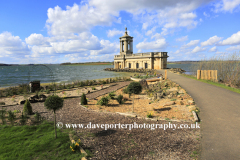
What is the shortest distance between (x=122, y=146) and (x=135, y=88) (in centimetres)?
540

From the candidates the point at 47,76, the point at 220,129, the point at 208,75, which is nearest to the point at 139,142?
the point at 220,129

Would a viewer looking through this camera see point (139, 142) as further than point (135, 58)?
No

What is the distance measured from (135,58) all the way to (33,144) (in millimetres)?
52676

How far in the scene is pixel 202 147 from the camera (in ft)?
16.3

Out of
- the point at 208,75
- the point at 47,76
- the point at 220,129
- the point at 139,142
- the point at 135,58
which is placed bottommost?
the point at 139,142

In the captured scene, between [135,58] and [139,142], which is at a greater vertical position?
[135,58]

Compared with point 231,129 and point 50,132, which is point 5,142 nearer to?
point 50,132

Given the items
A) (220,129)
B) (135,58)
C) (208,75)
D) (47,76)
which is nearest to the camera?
(220,129)

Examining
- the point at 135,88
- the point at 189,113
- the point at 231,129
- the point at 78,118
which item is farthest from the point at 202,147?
the point at 78,118

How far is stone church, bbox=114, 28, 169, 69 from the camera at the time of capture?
48.6m

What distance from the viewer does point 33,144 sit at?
5.22m

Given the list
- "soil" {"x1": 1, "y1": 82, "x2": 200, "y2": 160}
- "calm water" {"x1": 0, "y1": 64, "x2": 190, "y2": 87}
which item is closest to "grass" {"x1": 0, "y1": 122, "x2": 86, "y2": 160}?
"soil" {"x1": 1, "y1": 82, "x2": 200, "y2": 160}

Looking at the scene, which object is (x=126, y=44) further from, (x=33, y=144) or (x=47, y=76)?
(x=33, y=144)

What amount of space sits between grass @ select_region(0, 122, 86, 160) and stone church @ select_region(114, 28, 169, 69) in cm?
4613
